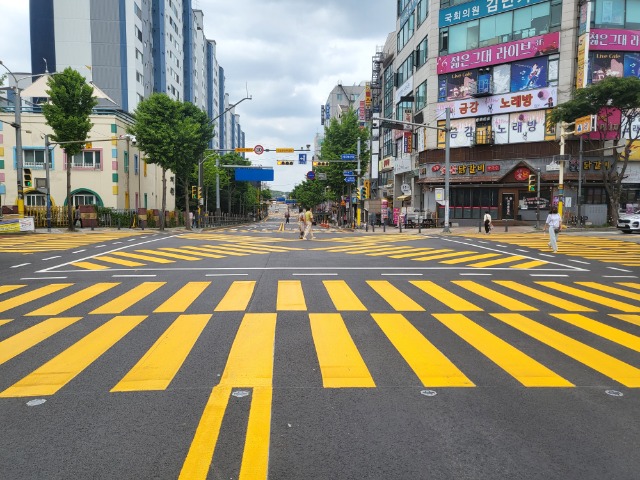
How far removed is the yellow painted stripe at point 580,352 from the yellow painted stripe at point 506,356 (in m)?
0.55

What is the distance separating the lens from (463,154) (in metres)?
44.2

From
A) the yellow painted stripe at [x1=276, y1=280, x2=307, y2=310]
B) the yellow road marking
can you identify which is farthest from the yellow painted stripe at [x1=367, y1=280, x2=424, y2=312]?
the yellow road marking

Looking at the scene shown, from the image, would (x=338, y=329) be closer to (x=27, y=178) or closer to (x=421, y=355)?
(x=421, y=355)

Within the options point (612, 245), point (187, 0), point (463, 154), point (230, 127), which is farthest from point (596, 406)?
point (230, 127)

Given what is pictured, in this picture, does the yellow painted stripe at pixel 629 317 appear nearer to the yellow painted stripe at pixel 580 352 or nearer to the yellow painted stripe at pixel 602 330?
the yellow painted stripe at pixel 602 330

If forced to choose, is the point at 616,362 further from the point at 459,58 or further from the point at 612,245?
the point at 459,58

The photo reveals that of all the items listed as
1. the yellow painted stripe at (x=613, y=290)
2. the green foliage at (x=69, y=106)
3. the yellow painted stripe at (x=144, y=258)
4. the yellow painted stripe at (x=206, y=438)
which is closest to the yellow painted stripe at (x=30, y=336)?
the yellow painted stripe at (x=206, y=438)

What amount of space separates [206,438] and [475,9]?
155 ft

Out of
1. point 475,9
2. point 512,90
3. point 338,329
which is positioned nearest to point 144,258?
point 338,329

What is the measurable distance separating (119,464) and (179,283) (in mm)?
7992

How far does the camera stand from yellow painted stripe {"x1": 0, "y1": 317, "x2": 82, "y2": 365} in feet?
18.8

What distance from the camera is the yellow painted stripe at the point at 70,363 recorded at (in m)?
4.53

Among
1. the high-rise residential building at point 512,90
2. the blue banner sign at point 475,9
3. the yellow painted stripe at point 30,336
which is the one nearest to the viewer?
the yellow painted stripe at point 30,336

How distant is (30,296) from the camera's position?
940 centimetres
